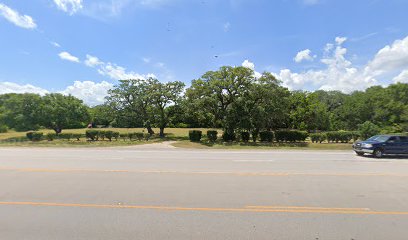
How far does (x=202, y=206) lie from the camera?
18.9ft

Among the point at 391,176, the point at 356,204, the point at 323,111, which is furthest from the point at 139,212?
the point at 323,111

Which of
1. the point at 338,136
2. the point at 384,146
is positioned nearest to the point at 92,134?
the point at 338,136

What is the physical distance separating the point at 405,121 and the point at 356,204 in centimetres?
3373

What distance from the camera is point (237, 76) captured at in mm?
29859

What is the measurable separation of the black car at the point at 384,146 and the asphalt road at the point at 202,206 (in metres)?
8.12

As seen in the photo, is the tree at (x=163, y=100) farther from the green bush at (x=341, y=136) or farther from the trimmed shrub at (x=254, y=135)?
the green bush at (x=341, y=136)

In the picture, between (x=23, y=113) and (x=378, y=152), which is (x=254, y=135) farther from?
(x=23, y=113)

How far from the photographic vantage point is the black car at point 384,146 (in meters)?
16.2

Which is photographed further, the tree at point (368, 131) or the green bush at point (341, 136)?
the tree at point (368, 131)

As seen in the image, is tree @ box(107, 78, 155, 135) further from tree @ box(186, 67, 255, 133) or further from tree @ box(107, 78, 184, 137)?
tree @ box(186, 67, 255, 133)

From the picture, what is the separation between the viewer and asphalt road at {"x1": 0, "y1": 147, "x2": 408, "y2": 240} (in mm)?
4421

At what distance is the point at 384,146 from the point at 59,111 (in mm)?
37208

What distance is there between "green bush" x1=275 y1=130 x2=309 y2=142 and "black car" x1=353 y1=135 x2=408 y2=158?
11802 mm

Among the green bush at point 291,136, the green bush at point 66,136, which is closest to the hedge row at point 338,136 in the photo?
the green bush at point 291,136
